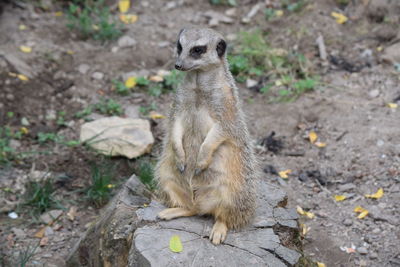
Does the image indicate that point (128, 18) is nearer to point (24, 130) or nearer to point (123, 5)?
point (123, 5)

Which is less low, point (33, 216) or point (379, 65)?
point (379, 65)

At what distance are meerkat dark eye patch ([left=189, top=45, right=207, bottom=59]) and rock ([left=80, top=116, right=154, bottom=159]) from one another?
1.75 meters

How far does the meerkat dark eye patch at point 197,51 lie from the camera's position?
2.92 m

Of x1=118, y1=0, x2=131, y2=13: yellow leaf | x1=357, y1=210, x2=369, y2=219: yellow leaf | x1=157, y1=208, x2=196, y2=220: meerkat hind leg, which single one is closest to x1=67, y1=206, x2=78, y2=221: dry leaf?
x1=157, y1=208, x2=196, y2=220: meerkat hind leg

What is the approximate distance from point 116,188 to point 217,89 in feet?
5.32

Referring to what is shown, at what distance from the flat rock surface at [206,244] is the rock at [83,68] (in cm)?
273

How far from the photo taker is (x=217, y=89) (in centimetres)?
301

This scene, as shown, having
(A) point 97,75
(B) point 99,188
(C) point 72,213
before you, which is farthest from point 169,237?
(A) point 97,75

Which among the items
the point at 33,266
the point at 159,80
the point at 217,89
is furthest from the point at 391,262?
the point at 159,80

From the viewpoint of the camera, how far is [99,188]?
13.7 ft

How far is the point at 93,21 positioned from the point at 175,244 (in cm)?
406

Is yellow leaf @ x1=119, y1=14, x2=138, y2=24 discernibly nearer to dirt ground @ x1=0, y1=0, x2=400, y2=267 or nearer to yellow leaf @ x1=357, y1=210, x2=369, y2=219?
dirt ground @ x1=0, y1=0, x2=400, y2=267

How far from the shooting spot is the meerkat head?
9.54ft

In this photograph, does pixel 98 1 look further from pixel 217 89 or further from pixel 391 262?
pixel 391 262
